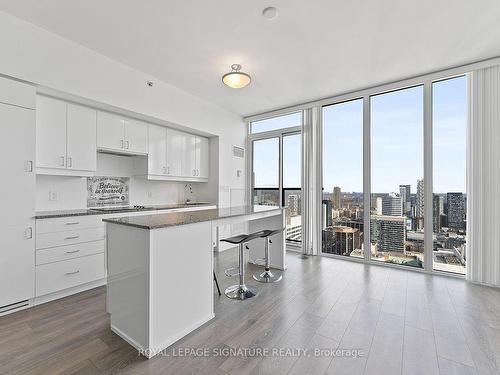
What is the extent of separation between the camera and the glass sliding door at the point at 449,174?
10.5 feet

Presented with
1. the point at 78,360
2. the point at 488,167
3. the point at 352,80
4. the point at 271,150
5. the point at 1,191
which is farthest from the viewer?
the point at 271,150

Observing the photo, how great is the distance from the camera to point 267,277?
3.13 metres

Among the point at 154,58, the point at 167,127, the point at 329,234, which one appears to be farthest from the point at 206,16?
the point at 329,234

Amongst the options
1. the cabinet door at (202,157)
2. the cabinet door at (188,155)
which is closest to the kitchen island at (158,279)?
the cabinet door at (188,155)

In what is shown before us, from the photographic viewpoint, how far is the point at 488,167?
2963mm

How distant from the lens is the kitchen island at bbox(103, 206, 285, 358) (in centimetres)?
168

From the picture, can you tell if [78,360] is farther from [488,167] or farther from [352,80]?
[488,167]

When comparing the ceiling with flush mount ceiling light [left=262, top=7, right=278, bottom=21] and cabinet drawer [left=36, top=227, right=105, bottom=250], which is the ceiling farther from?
cabinet drawer [left=36, top=227, right=105, bottom=250]

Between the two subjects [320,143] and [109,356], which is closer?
[109,356]

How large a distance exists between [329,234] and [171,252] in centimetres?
324

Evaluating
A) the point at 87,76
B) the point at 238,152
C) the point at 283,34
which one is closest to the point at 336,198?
the point at 238,152

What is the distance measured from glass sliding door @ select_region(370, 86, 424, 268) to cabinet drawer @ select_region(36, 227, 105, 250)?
3.96 meters

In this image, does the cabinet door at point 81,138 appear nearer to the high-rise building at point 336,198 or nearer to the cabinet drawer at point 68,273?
the cabinet drawer at point 68,273

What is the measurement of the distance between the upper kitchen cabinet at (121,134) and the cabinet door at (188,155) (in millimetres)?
763
